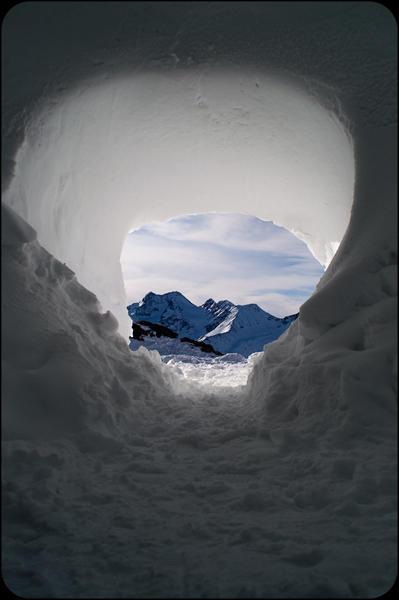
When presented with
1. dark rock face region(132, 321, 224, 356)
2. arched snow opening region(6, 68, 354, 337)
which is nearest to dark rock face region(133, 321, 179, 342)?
dark rock face region(132, 321, 224, 356)

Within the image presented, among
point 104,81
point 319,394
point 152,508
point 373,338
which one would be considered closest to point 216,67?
point 104,81

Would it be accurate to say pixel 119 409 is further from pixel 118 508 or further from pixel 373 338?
pixel 373 338

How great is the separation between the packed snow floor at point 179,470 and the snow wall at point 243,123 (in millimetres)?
179

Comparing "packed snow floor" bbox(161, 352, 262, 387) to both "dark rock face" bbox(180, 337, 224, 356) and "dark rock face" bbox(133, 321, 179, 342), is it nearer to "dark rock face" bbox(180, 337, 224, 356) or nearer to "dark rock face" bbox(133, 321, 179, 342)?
"dark rock face" bbox(180, 337, 224, 356)

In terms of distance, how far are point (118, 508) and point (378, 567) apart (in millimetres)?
1360

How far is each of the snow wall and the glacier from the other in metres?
0.02

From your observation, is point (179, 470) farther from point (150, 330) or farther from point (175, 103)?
point (150, 330)

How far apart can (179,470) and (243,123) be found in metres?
4.33

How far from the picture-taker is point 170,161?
5.14m

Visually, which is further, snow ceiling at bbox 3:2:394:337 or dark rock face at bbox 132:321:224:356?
dark rock face at bbox 132:321:224:356

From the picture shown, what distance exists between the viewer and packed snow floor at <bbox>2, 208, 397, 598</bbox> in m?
1.38

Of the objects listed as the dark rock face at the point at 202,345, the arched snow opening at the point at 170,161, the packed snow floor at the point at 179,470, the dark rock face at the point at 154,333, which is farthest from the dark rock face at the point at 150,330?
the packed snow floor at the point at 179,470

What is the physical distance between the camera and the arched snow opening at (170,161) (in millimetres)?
3389

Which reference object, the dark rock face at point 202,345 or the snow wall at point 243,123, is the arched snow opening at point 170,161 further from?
Result: the dark rock face at point 202,345
